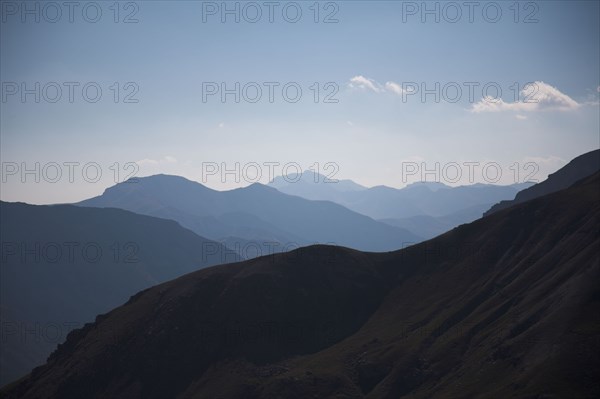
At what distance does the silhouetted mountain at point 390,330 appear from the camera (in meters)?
122

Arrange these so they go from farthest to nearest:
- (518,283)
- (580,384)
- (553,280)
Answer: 1. (518,283)
2. (553,280)
3. (580,384)

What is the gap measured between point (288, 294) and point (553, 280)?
296ft

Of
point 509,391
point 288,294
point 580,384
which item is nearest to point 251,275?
point 288,294

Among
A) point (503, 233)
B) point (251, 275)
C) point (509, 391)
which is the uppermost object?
point (503, 233)

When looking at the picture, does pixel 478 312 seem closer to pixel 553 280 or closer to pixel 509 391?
pixel 553 280

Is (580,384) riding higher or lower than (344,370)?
higher

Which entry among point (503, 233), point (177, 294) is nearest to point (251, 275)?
point (177, 294)

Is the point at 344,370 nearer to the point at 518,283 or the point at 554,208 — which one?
the point at 518,283

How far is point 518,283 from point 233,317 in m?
95.2

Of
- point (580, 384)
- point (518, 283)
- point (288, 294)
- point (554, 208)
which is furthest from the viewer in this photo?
point (288, 294)

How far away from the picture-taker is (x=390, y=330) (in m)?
168

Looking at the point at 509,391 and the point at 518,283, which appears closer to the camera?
the point at 509,391

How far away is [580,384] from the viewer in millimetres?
104875

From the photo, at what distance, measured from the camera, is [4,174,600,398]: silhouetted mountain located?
122438mm
